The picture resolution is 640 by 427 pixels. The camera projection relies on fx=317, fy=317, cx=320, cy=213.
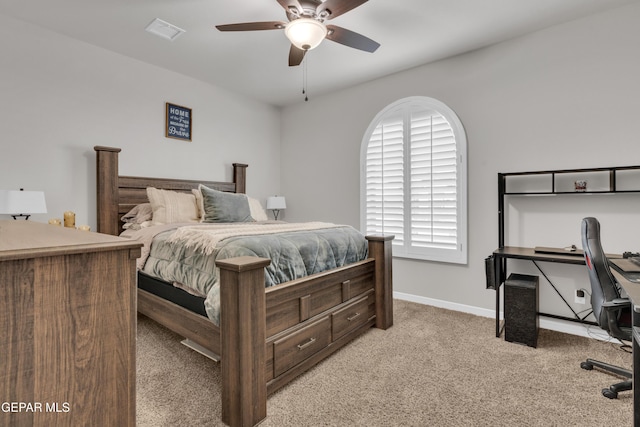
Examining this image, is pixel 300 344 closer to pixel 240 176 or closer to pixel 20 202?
pixel 20 202

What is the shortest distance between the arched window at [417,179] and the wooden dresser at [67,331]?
10.1 ft

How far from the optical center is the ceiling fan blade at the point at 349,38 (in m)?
2.19

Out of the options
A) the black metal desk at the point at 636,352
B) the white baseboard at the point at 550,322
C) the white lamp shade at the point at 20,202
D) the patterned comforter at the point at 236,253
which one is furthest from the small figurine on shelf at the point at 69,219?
the black metal desk at the point at 636,352

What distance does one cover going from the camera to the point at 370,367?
2146 millimetres

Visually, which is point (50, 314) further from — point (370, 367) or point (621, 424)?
point (621, 424)

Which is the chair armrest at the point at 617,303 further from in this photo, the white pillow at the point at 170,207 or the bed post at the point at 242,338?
the white pillow at the point at 170,207

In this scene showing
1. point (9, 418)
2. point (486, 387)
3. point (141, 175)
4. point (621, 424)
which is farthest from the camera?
point (141, 175)

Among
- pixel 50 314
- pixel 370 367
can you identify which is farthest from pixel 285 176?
pixel 50 314

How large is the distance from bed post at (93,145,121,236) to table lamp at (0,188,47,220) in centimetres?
63

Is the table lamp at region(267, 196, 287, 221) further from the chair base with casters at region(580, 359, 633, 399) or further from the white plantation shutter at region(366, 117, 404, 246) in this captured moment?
the chair base with casters at region(580, 359, 633, 399)

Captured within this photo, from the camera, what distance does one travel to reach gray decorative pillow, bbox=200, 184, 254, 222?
3.07 metres

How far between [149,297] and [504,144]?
11.2ft

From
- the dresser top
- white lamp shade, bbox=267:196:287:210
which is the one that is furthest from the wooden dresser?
white lamp shade, bbox=267:196:287:210

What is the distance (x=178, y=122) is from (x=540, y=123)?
3813 mm
